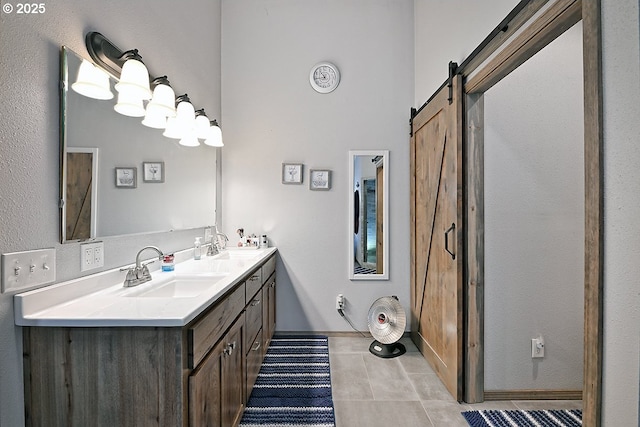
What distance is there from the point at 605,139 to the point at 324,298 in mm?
2485

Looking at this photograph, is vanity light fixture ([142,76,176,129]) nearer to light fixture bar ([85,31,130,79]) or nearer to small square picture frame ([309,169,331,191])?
light fixture bar ([85,31,130,79])

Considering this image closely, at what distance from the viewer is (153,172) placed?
6.29 feet

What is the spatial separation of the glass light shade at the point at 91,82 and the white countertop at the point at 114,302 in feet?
2.66

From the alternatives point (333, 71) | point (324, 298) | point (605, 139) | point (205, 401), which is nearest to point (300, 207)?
point (324, 298)

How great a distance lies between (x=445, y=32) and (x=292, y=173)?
172 cm

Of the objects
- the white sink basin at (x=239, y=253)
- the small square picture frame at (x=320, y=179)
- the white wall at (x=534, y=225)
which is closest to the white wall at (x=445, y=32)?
the white wall at (x=534, y=225)

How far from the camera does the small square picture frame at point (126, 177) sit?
1567mm

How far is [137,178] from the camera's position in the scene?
1.75 meters

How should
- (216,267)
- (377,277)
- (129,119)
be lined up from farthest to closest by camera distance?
1. (377,277)
2. (216,267)
3. (129,119)

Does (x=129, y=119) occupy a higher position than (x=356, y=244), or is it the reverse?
(x=129, y=119)

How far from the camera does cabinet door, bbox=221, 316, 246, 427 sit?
1422 millimetres

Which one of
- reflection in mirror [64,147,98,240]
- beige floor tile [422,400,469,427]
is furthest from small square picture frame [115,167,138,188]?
beige floor tile [422,400,469,427]

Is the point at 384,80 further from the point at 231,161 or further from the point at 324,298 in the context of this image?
the point at 324,298

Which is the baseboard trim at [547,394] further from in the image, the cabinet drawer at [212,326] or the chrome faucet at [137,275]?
the chrome faucet at [137,275]
